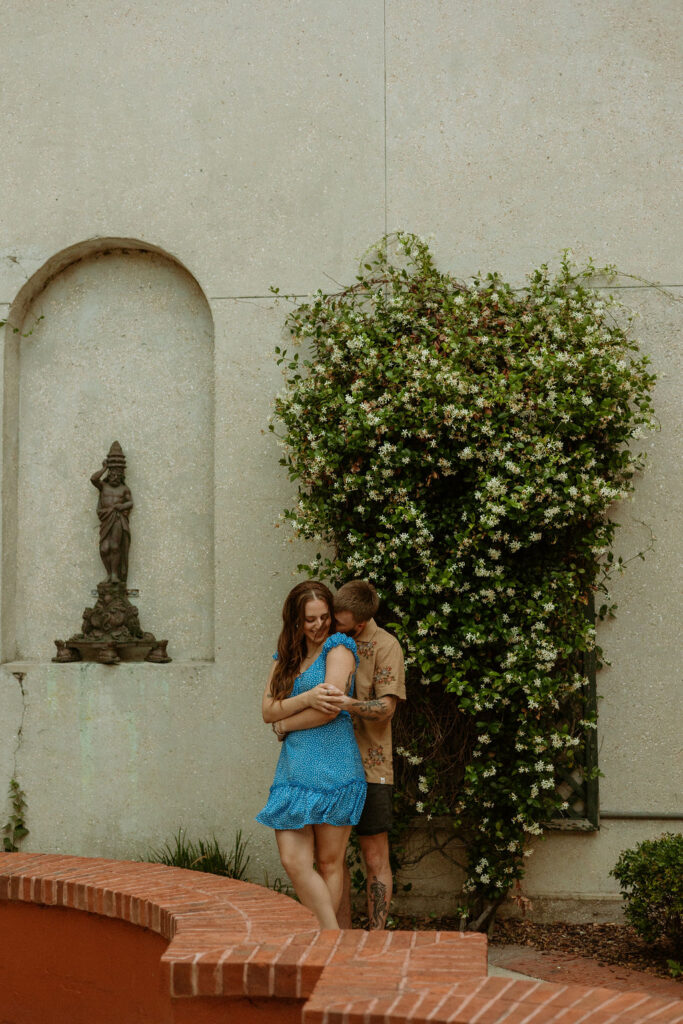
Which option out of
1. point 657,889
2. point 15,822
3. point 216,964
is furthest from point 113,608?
point 216,964

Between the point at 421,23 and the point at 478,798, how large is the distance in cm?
461

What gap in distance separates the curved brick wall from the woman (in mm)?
578

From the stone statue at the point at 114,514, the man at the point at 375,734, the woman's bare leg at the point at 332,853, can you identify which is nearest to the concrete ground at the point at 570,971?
the man at the point at 375,734

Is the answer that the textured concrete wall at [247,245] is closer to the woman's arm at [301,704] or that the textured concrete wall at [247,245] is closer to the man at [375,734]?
the man at [375,734]

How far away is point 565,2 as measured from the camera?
6113 mm

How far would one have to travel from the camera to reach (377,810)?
194 inches

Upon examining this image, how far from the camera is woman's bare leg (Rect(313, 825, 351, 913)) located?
4.51 m

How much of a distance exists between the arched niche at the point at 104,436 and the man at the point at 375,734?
1.57m

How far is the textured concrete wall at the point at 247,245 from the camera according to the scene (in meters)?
5.94

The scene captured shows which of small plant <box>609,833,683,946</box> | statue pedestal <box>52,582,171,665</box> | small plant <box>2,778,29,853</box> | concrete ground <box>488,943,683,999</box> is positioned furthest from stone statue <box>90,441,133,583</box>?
small plant <box>609,833,683,946</box>

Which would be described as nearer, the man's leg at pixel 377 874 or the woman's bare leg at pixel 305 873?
the woman's bare leg at pixel 305 873

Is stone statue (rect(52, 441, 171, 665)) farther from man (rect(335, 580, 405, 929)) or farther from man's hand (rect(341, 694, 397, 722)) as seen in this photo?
man's hand (rect(341, 694, 397, 722))

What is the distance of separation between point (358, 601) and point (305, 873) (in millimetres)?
1243

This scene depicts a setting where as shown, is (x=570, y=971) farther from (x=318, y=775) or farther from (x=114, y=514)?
(x=114, y=514)
